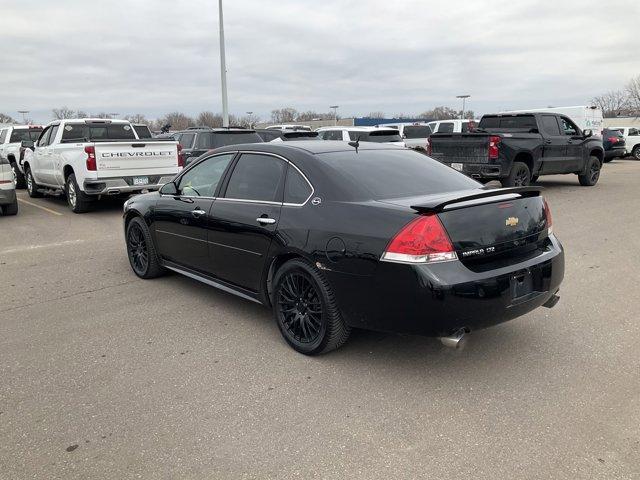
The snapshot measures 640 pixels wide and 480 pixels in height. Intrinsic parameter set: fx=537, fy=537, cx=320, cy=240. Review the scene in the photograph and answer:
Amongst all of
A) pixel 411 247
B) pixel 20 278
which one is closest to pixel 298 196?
pixel 411 247

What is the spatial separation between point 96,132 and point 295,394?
34.4 ft

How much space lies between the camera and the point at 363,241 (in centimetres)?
351

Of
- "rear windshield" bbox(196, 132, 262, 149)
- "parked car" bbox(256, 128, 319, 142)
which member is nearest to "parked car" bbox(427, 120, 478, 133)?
"parked car" bbox(256, 128, 319, 142)

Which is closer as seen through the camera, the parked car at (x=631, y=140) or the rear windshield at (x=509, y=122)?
the rear windshield at (x=509, y=122)

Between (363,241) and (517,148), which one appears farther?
(517,148)

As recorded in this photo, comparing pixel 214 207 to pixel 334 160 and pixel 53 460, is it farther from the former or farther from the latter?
pixel 53 460

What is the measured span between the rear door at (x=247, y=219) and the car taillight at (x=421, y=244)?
1142 mm

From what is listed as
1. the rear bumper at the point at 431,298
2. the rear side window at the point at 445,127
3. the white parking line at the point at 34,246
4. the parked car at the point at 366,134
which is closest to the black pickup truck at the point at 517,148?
the parked car at the point at 366,134

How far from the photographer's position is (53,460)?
2.83 meters

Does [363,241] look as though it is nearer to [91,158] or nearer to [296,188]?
[296,188]

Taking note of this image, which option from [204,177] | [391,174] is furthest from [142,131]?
[391,174]

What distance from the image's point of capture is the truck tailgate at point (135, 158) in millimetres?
10336

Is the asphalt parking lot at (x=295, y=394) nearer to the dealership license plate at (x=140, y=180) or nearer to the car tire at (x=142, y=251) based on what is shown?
the car tire at (x=142, y=251)

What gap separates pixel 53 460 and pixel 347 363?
76.0 inches
